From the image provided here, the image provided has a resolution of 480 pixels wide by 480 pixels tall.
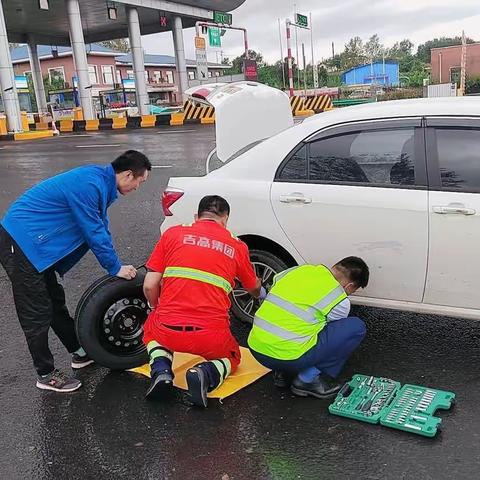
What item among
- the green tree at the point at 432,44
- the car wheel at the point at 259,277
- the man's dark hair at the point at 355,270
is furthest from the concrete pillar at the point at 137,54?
the green tree at the point at 432,44

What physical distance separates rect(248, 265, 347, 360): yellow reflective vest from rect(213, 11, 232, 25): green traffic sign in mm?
31429

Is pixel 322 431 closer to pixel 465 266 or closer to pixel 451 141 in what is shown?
pixel 465 266

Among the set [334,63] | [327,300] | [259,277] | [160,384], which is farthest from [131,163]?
[334,63]

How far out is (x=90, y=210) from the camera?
3582mm

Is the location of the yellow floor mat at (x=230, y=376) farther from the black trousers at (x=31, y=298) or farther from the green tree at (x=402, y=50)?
the green tree at (x=402, y=50)

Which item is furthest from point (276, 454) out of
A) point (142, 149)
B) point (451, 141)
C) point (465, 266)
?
point (142, 149)

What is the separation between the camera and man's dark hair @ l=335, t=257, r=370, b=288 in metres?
3.53

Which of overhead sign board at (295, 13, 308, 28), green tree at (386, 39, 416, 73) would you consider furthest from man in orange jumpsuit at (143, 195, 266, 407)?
green tree at (386, 39, 416, 73)

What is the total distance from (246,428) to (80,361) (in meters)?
1.44

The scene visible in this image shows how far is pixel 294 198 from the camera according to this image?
12.9 ft

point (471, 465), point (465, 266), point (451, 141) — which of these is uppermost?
point (451, 141)

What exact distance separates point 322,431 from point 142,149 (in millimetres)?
13898

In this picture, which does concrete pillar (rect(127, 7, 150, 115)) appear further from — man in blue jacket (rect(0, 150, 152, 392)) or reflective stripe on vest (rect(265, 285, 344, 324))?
reflective stripe on vest (rect(265, 285, 344, 324))

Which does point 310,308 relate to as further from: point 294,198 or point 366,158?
point 366,158
